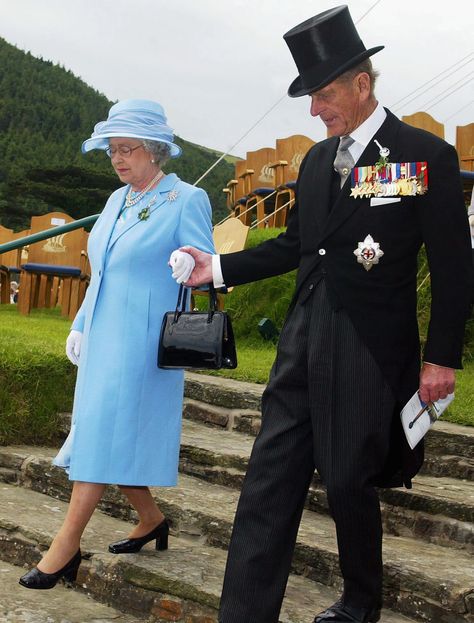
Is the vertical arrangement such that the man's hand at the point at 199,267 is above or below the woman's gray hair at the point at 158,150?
below

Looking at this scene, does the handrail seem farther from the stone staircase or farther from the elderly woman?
the elderly woman

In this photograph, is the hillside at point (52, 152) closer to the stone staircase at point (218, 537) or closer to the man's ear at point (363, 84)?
the stone staircase at point (218, 537)

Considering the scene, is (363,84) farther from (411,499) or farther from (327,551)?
(411,499)

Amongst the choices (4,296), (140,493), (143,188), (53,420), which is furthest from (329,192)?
(4,296)

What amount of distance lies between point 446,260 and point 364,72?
61cm

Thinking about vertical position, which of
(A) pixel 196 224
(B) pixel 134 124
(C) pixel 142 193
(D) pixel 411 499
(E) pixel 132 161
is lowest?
(D) pixel 411 499

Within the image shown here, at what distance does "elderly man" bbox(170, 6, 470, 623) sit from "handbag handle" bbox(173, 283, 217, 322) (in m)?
0.44

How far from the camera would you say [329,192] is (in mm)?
2881

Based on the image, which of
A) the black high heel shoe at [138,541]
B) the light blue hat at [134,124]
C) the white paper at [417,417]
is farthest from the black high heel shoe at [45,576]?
the light blue hat at [134,124]

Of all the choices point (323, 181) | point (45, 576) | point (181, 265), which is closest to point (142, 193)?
point (181, 265)

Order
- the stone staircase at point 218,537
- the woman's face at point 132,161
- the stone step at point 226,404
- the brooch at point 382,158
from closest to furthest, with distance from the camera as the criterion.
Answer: the brooch at point 382,158 → the stone staircase at point 218,537 → the woman's face at point 132,161 → the stone step at point 226,404

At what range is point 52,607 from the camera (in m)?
3.51

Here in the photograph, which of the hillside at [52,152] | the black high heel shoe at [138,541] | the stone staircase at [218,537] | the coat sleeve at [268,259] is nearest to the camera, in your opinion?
the coat sleeve at [268,259]

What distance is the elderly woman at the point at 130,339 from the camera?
3.45 metres
